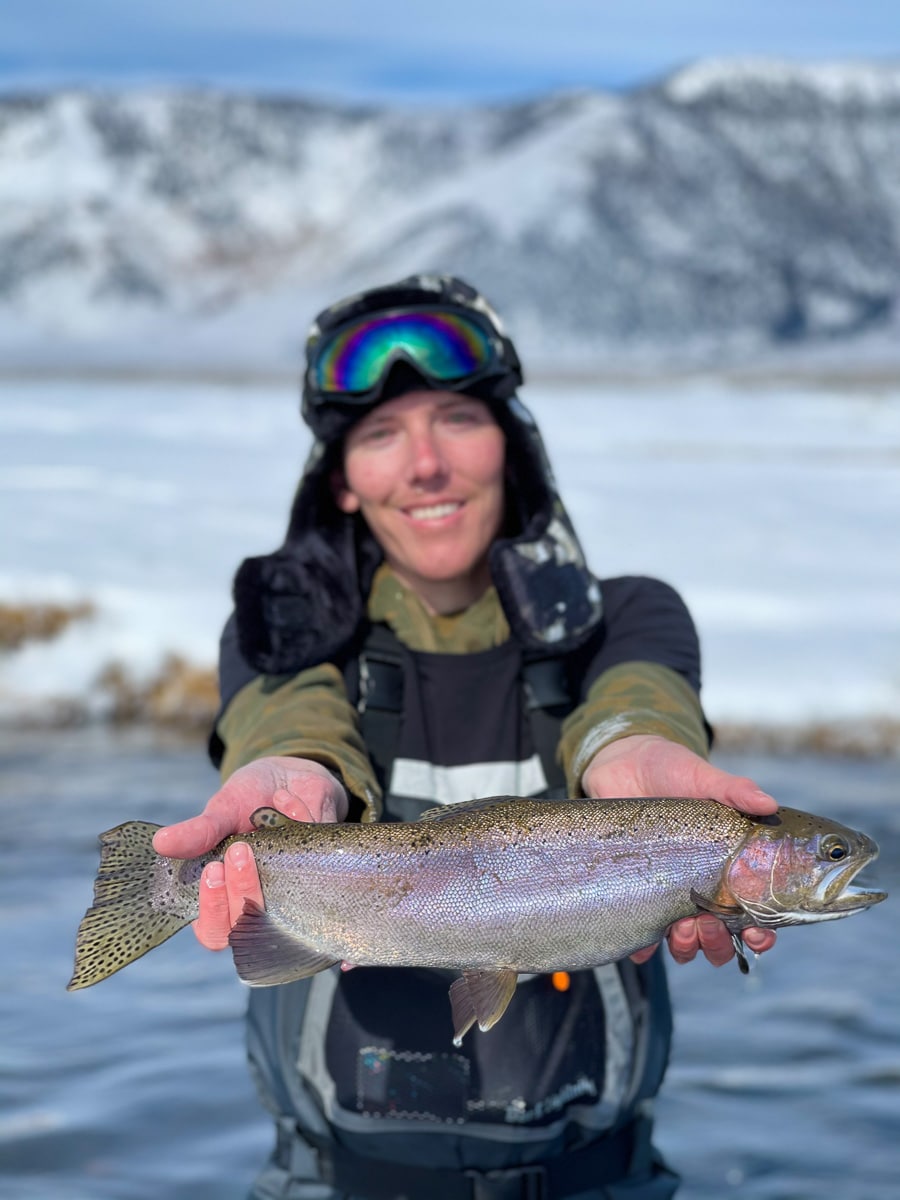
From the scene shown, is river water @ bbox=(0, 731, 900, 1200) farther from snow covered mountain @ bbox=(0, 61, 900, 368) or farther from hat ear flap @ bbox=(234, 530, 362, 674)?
snow covered mountain @ bbox=(0, 61, 900, 368)

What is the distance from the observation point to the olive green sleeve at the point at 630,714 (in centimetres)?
362

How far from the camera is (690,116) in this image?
18312cm

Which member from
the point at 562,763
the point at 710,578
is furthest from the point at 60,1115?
the point at 710,578

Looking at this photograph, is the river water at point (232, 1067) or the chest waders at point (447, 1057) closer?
the chest waders at point (447, 1057)

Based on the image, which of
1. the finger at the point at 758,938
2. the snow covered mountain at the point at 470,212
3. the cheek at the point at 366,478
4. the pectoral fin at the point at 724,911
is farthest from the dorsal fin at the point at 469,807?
the snow covered mountain at the point at 470,212

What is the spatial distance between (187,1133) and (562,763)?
96.6 inches

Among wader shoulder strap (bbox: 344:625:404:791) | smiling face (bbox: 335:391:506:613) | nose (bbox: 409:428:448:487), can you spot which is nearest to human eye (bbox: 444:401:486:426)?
smiling face (bbox: 335:391:506:613)

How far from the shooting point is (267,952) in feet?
10.2

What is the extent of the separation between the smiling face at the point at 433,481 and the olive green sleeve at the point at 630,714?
21.7 inches

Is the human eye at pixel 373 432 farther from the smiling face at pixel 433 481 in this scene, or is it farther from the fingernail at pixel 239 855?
the fingernail at pixel 239 855

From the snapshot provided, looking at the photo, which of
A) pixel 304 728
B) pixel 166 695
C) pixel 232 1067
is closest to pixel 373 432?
pixel 304 728

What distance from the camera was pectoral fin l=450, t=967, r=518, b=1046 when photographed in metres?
3.09

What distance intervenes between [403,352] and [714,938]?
185 centimetres

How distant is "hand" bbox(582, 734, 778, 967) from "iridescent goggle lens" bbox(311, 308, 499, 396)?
1.26 metres
